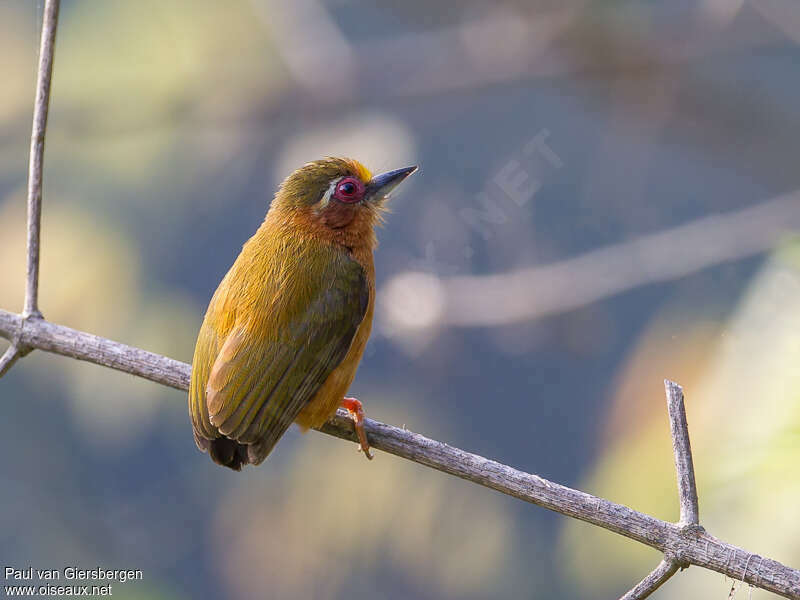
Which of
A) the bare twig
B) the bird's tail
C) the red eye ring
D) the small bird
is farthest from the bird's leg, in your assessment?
the bare twig

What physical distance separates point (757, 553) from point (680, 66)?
2292 mm

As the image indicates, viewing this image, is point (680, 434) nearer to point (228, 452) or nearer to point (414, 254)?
point (228, 452)

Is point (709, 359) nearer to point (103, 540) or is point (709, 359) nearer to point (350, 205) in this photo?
point (350, 205)

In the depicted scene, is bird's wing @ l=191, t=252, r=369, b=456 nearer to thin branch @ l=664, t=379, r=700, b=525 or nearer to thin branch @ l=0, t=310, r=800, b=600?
thin branch @ l=0, t=310, r=800, b=600

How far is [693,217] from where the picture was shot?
3.56m

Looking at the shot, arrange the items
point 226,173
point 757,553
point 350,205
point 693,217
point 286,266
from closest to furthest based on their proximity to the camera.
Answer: point 757,553
point 286,266
point 350,205
point 693,217
point 226,173

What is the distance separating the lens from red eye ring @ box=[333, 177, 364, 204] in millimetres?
2932

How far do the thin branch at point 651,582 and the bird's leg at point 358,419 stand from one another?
0.79 m

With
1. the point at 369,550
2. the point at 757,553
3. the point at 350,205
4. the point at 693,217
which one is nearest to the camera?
the point at 757,553

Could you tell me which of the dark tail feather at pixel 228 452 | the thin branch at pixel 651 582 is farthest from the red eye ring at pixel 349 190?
the thin branch at pixel 651 582

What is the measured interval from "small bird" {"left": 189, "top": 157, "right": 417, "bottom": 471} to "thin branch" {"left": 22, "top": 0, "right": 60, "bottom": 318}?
50cm

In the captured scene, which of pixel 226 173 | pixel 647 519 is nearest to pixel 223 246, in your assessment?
pixel 226 173

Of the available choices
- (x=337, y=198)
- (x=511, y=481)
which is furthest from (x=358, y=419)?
(x=337, y=198)

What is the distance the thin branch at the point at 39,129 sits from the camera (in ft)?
7.29
